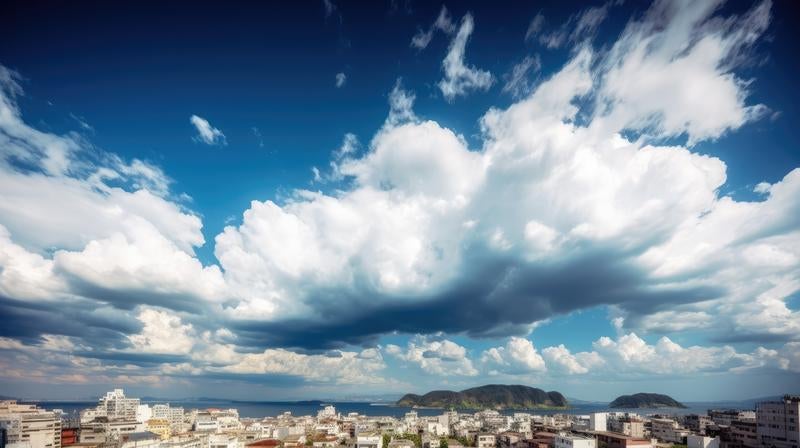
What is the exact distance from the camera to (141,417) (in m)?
126

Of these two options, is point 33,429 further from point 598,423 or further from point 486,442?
point 598,423

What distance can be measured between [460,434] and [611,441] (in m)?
42.9

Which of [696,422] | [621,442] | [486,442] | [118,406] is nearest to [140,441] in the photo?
[486,442]

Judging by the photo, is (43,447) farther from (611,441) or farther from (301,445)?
(611,441)

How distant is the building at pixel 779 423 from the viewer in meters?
63.5

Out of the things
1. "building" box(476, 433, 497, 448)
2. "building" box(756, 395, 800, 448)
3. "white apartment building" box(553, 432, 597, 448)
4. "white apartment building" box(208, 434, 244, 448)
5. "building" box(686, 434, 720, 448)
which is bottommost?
"building" box(476, 433, 497, 448)

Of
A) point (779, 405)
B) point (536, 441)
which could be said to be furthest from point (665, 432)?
point (536, 441)

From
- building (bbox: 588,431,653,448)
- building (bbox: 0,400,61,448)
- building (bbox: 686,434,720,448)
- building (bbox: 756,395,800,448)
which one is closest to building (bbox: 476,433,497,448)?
building (bbox: 588,431,653,448)

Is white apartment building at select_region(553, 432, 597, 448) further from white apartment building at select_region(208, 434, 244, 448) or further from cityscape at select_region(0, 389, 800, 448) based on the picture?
white apartment building at select_region(208, 434, 244, 448)

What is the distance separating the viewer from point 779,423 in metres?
66.1

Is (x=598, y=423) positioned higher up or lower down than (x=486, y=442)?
lower down

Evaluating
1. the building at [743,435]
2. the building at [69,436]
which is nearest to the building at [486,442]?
the building at [743,435]

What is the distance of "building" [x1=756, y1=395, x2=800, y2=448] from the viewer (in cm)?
6350

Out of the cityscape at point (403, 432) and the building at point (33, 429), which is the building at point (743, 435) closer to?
the cityscape at point (403, 432)
